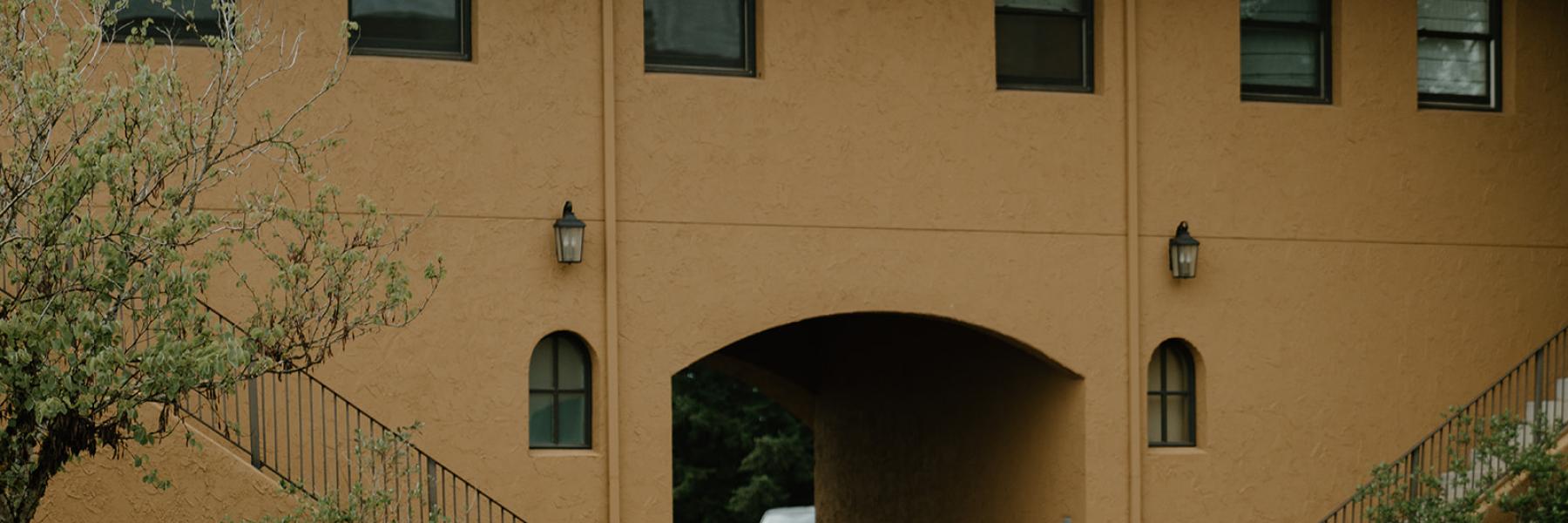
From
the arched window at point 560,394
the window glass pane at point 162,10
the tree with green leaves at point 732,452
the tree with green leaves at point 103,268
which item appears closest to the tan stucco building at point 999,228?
the arched window at point 560,394

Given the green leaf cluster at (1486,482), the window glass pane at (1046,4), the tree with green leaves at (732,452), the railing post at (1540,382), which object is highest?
the window glass pane at (1046,4)

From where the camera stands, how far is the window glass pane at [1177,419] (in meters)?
14.2

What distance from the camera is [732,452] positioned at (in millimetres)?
34000

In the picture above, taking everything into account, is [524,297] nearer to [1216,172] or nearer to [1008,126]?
[1008,126]

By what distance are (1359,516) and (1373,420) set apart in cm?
70

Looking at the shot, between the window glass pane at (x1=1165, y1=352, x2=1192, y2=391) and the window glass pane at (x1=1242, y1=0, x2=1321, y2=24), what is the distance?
2449mm

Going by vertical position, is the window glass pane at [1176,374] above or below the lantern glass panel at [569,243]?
below

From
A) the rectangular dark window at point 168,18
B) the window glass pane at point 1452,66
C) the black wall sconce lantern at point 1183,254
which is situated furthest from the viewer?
the window glass pane at point 1452,66

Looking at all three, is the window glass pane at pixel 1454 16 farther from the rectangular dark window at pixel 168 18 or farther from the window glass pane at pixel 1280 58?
the rectangular dark window at pixel 168 18

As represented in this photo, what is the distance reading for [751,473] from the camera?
33406 mm

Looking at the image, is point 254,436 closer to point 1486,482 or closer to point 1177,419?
point 1177,419

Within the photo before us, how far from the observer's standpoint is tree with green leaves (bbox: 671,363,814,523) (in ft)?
105

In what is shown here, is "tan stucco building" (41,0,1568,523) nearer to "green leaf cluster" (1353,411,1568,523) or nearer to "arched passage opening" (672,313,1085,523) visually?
"arched passage opening" (672,313,1085,523)

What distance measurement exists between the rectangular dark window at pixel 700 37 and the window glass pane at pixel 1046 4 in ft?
5.89
